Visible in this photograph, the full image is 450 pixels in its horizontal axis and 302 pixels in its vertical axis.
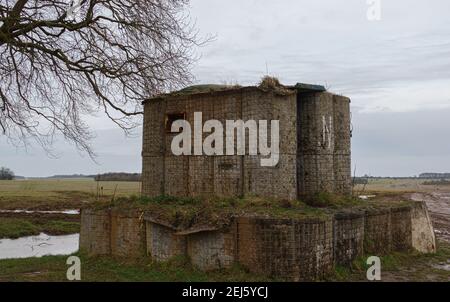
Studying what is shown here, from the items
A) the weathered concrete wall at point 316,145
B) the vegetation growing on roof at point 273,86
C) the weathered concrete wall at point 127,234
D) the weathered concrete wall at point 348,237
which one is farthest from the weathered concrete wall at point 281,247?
the vegetation growing on roof at point 273,86

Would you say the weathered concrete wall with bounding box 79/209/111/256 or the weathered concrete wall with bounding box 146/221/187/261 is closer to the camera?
the weathered concrete wall with bounding box 146/221/187/261

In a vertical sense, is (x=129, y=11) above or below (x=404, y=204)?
above

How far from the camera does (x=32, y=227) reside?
2553 cm

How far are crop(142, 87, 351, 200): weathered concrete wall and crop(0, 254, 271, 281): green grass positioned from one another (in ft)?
7.76

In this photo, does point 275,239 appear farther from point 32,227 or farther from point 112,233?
point 32,227

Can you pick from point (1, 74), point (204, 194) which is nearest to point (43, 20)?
point (1, 74)

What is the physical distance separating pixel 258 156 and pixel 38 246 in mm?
13630

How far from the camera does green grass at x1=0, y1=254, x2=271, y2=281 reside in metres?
10.0

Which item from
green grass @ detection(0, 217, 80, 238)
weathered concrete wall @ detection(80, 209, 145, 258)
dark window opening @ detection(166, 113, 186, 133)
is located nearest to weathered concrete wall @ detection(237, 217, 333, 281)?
weathered concrete wall @ detection(80, 209, 145, 258)

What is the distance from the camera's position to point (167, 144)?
44.1 ft

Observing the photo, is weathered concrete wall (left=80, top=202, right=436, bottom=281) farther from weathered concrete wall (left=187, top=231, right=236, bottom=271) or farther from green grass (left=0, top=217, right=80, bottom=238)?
green grass (left=0, top=217, right=80, bottom=238)

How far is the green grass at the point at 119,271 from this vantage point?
33.0 feet
